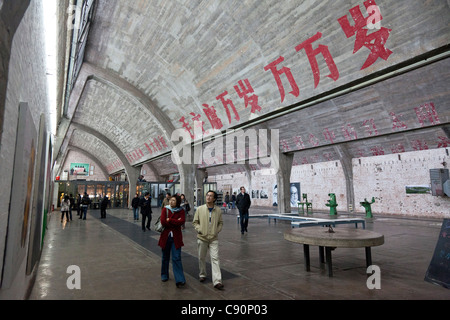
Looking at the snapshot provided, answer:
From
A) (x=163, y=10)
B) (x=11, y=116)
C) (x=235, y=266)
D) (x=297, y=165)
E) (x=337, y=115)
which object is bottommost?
(x=235, y=266)

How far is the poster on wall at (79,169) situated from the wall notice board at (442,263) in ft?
126

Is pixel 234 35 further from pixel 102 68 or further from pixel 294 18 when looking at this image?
pixel 102 68

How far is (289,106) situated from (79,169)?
34.4 meters

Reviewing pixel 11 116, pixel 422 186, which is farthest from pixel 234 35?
pixel 422 186

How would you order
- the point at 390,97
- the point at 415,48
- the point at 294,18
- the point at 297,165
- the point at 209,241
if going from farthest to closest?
the point at 297,165
the point at 390,97
the point at 294,18
the point at 415,48
the point at 209,241

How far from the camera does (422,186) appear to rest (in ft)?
50.8

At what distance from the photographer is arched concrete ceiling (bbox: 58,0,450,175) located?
6117mm

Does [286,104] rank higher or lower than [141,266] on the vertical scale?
higher

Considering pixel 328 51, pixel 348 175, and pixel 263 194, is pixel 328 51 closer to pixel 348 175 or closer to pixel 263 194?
pixel 348 175

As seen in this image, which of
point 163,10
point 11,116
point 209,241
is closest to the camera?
point 11,116

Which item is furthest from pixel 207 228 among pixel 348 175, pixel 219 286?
pixel 348 175

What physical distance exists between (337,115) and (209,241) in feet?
36.3

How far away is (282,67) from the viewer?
8125 mm

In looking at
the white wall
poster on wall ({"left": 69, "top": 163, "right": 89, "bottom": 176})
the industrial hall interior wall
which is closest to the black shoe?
the industrial hall interior wall
